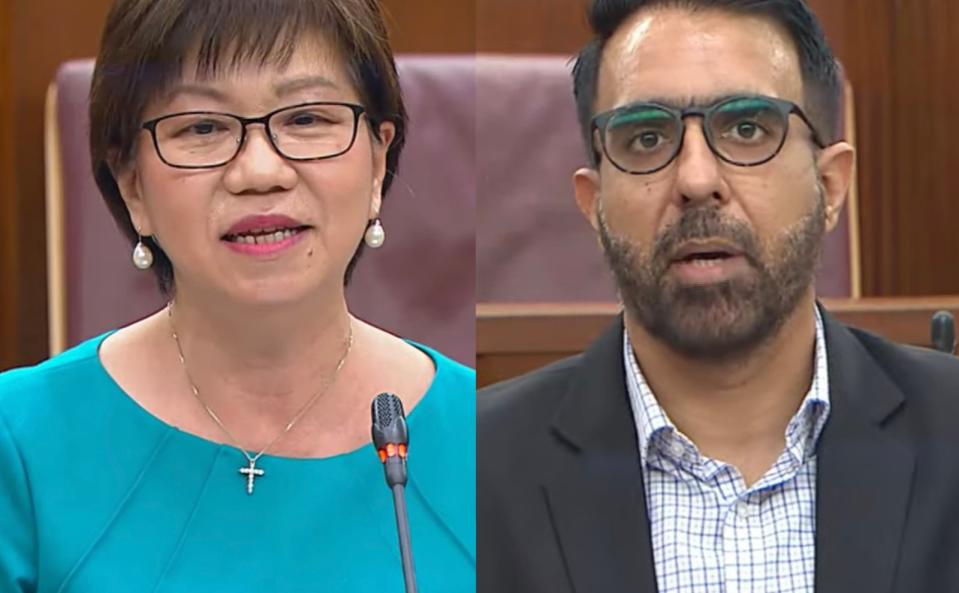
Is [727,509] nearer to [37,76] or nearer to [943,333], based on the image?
[943,333]

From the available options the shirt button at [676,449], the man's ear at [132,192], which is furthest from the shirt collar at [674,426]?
the man's ear at [132,192]

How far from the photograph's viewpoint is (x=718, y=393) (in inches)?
27.6

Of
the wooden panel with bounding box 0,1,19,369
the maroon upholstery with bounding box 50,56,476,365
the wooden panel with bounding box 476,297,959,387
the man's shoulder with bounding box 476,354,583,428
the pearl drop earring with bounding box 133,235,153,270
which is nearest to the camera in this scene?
the man's shoulder with bounding box 476,354,583,428

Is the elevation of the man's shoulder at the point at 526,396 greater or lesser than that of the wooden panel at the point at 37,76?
lesser

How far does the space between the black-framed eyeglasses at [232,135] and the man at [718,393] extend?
0.20 metres

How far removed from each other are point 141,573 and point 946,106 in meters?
0.91

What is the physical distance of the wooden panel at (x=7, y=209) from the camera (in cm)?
131

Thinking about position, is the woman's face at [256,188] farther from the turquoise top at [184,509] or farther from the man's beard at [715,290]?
the man's beard at [715,290]

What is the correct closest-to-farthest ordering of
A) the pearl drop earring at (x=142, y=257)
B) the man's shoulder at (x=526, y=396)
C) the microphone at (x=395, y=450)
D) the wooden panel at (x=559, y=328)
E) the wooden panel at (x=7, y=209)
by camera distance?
the microphone at (x=395, y=450) → the man's shoulder at (x=526, y=396) → the wooden panel at (x=559, y=328) → the pearl drop earring at (x=142, y=257) → the wooden panel at (x=7, y=209)

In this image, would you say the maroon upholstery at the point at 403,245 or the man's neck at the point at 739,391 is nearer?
the man's neck at the point at 739,391

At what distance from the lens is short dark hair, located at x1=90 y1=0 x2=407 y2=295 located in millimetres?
832

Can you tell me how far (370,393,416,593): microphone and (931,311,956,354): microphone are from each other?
358 mm

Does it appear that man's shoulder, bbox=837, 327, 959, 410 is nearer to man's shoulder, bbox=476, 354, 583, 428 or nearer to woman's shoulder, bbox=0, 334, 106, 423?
man's shoulder, bbox=476, 354, 583, 428

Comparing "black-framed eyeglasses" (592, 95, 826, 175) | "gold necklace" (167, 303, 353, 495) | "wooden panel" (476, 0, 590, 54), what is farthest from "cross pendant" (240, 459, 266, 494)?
"wooden panel" (476, 0, 590, 54)
